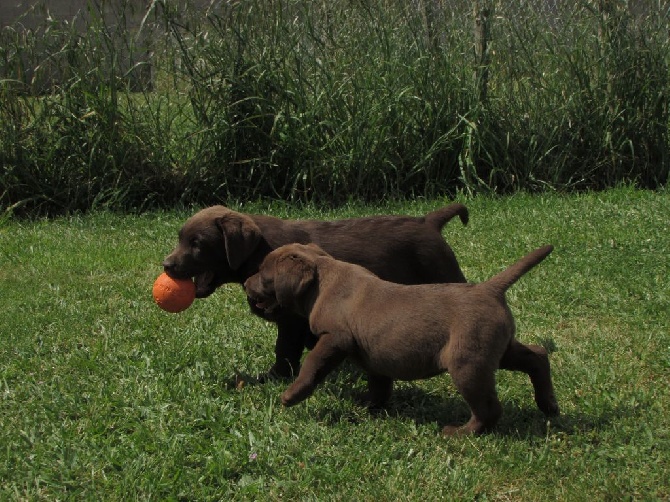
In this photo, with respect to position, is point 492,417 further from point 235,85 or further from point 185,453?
point 235,85

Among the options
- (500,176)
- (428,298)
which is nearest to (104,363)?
(428,298)

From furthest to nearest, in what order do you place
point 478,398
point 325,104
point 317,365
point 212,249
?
point 325,104
point 212,249
point 317,365
point 478,398

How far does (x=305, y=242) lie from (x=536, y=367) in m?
1.61

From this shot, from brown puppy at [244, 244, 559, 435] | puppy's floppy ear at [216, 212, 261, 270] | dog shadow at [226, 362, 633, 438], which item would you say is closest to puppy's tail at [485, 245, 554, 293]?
brown puppy at [244, 244, 559, 435]

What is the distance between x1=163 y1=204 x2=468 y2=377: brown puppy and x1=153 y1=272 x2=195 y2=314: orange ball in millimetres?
44

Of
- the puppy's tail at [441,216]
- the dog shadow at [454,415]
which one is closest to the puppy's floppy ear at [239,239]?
the dog shadow at [454,415]

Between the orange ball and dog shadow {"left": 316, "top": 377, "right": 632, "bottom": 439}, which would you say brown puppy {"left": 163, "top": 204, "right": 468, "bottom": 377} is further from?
dog shadow {"left": 316, "top": 377, "right": 632, "bottom": 439}

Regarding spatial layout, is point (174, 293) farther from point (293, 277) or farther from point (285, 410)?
point (285, 410)

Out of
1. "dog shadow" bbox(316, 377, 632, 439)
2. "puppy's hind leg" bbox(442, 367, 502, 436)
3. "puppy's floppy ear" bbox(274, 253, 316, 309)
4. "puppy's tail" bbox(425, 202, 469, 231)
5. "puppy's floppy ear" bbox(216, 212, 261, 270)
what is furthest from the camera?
"puppy's tail" bbox(425, 202, 469, 231)

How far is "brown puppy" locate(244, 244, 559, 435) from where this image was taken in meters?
4.22

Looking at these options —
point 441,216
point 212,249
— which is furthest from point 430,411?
point 212,249

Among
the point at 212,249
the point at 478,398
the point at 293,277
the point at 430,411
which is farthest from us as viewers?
the point at 212,249

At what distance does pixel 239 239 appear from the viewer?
211 inches

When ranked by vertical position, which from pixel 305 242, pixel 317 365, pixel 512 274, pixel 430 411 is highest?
→ pixel 512 274
